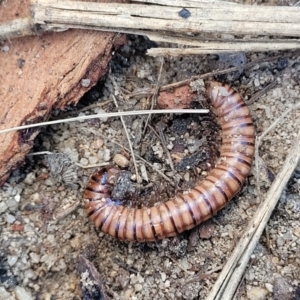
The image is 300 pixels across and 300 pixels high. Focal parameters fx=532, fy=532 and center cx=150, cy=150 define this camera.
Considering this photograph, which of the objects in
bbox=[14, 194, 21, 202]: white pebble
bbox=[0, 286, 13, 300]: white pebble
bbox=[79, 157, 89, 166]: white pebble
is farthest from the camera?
bbox=[79, 157, 89, 166]: white pebble

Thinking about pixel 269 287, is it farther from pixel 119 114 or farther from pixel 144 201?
pixel 119 114

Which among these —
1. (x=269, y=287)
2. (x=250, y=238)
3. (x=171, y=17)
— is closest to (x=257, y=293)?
(x=269, y=287)

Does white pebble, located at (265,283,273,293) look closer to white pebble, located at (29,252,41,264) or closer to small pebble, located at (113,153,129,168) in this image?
small pebble, located at (113,153,129,168)

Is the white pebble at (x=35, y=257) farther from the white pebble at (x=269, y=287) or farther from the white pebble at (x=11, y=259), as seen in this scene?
the white pebble at (x=269, y=287)

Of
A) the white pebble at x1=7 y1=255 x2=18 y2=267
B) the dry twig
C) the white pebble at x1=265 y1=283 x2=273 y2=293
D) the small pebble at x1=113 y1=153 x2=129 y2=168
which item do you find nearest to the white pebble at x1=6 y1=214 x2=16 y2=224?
the white pebble at x1=7 y1=255 x2=18 y2=267

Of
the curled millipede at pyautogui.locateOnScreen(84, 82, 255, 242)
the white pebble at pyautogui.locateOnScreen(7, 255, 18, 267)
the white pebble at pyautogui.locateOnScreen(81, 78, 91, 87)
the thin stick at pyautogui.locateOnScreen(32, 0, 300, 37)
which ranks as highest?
the thin stick at pyautogui.locateOnScreen(32, 0, 300, 37)

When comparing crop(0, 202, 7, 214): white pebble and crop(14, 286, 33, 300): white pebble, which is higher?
crop(0, 202, 7, 214): white pebble
